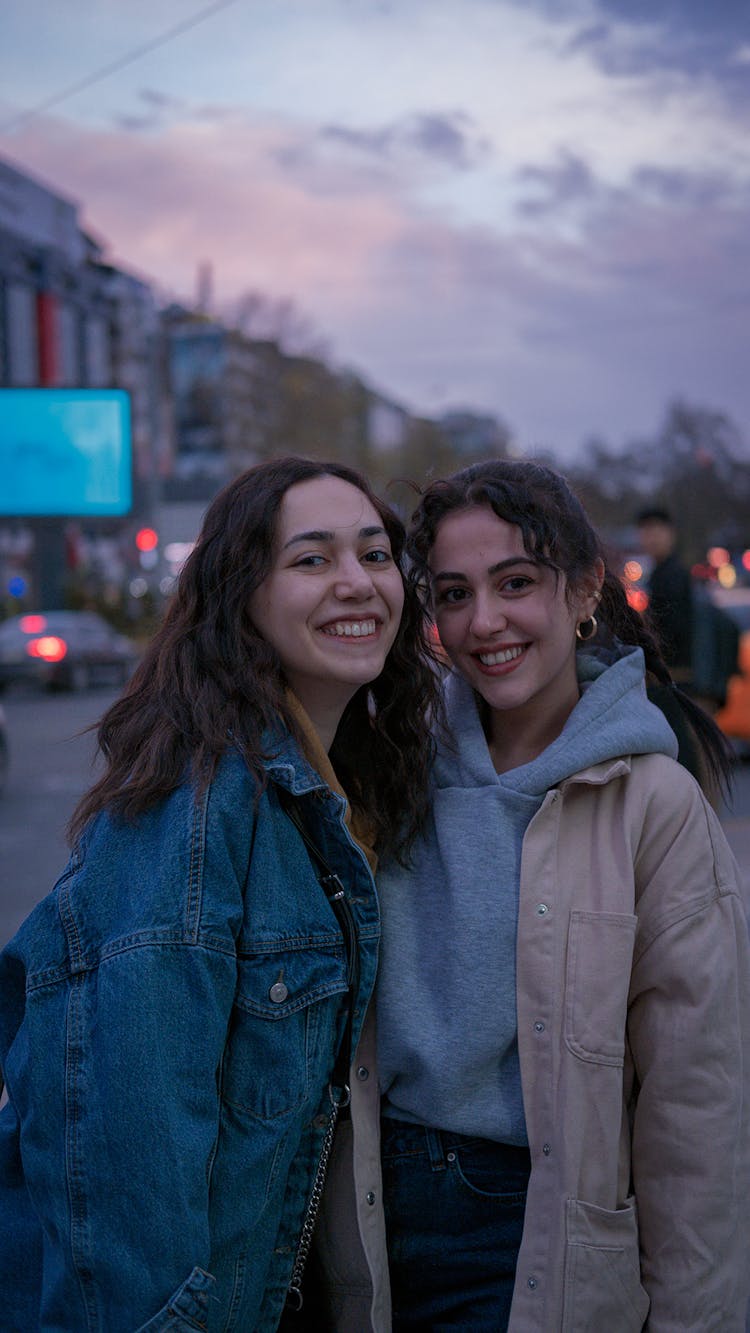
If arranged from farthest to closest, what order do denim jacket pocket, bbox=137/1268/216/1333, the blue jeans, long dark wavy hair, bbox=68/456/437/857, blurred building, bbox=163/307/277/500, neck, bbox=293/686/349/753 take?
blurred building, bbox=163/307/277/500
neck, bbox=293/686/349/753
the blue jeans
long dark wavy hair, bbox=68/456/437/857
denim jacket pocket, bbox=137/1268/216/1333

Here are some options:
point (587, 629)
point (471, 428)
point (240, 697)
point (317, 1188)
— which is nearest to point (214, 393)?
point (587, 629)

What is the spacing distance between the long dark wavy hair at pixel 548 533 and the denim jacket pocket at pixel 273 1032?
779mm

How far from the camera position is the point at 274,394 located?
5244 centimetres

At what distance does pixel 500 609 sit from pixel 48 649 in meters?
23.7

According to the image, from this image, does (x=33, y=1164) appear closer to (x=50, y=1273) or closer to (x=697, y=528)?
(x=50, y=1273)

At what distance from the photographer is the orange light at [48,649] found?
975 inches

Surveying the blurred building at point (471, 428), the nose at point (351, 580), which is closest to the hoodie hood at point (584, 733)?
the nose at point (351, 580)

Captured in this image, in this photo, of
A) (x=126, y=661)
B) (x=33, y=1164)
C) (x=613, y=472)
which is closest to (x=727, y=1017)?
(x=33, y=1164)

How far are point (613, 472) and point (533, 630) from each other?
72.6 meters

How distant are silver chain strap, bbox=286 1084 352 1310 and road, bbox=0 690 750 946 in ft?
2.71

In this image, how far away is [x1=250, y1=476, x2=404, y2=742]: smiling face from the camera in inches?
80.1

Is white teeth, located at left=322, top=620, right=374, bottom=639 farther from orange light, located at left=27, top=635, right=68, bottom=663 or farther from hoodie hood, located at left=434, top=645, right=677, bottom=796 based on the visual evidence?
orange light, located at left=27, top=635, right=68, bottom=663

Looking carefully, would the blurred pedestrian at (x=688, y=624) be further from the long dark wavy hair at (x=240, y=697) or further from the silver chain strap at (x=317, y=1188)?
the silver chain strap at (x=317, y=1188)

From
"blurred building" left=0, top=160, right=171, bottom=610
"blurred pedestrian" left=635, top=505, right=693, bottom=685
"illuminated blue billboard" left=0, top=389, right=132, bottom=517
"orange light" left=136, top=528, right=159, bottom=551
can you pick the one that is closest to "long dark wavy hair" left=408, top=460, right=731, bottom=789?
"blurred pedestrian" left=635, top=505, right=693, bottom=685
